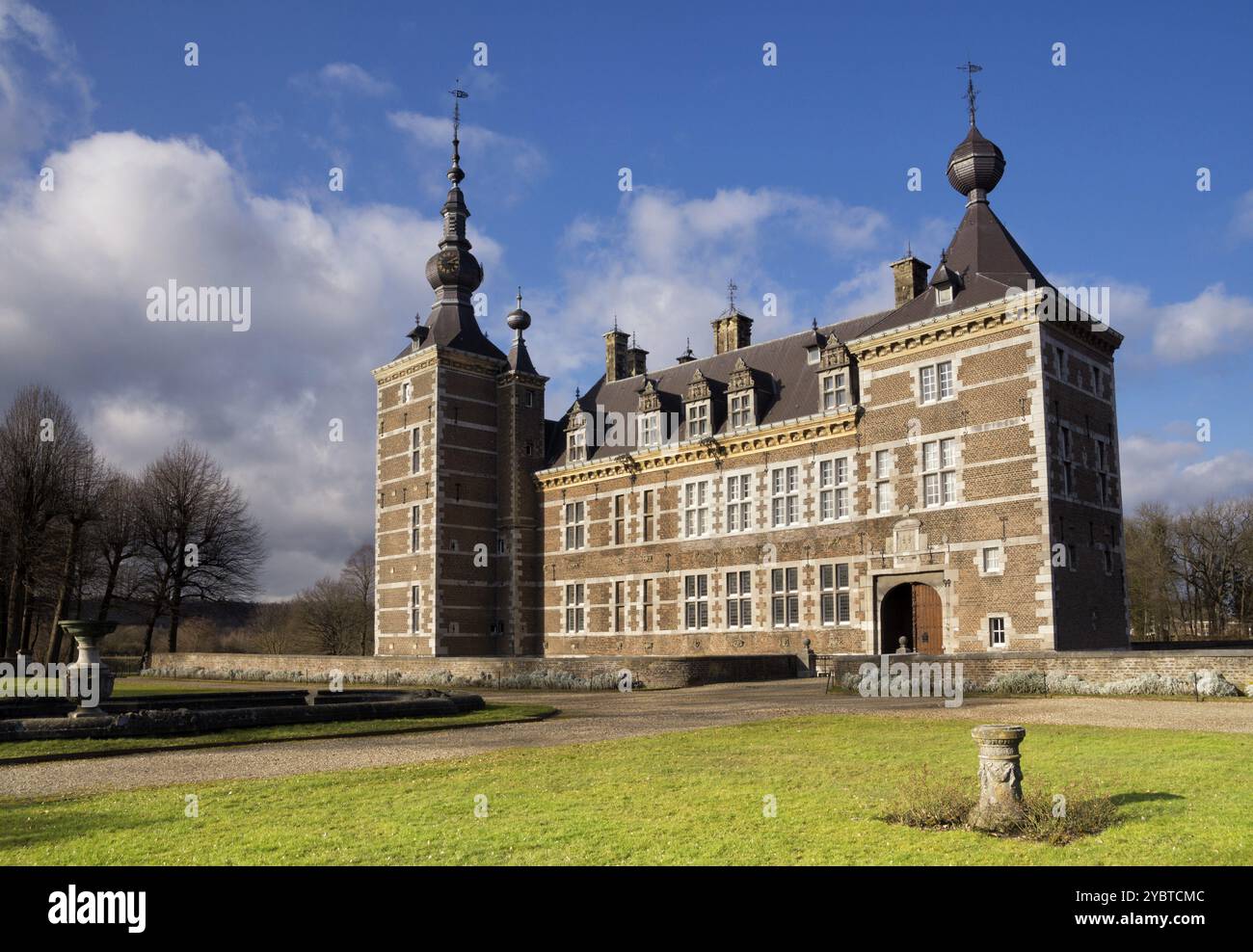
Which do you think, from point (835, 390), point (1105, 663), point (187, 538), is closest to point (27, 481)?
point (187, 538)

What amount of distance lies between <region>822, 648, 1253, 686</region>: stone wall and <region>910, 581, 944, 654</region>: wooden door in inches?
265

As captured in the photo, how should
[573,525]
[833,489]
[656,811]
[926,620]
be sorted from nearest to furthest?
[656,811] < [926,620] < [833,489] < [573,525]

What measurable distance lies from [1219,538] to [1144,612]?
582cm

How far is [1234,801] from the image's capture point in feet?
27.7

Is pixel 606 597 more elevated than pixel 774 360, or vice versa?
pixel 774 360

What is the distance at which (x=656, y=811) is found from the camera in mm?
8500

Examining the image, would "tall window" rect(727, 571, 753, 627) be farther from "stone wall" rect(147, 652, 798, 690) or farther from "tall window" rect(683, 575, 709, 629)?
"stone wall" rect(147, 652, 798, 690)

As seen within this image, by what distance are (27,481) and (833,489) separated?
2998 cm

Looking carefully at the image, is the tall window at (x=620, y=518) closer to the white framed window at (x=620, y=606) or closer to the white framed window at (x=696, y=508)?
the white framed window at (x=620, y=606)

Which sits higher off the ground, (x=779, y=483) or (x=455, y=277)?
(x=455, y=277)

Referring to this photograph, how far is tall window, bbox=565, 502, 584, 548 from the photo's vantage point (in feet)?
134

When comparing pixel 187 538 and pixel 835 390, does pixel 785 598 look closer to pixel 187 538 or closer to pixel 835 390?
pixel 835 390
